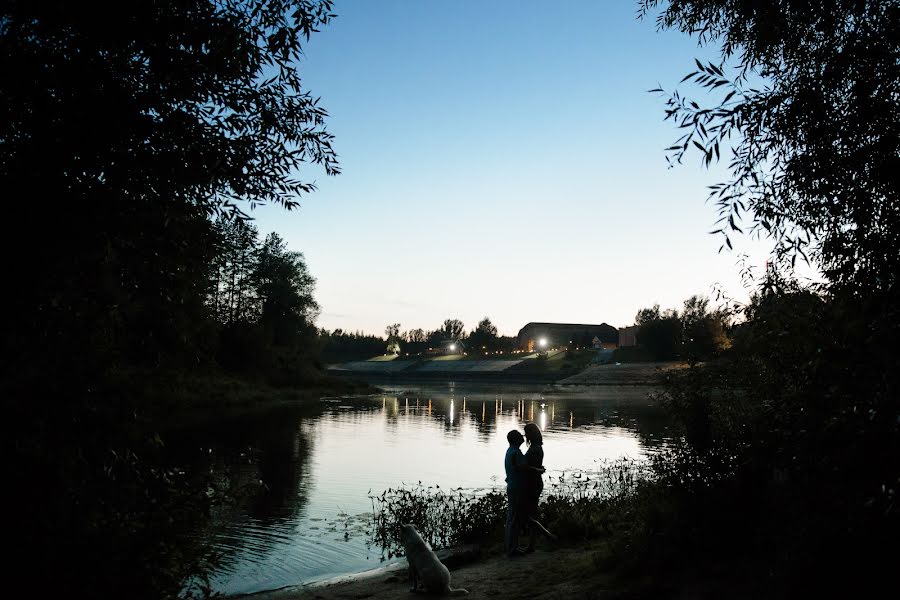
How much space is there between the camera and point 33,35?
659 centimetres

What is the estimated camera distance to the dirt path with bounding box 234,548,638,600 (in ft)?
25.9

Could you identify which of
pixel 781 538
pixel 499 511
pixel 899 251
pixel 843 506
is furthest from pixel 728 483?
pixel 499 511

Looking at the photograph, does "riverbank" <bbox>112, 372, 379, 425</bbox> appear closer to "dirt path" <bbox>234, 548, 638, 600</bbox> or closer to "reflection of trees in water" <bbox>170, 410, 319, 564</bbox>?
"reflection of trees in water" <bbox>170, 410, 319, 564</bbox>

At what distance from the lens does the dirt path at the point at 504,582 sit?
7906mm

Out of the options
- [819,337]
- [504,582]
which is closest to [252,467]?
[504,582]

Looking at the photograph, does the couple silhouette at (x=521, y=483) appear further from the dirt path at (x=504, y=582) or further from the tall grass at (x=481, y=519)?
the tall grass at (x=481, y=519)

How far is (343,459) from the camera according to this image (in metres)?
26.5

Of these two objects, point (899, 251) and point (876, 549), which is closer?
point (899, 251)

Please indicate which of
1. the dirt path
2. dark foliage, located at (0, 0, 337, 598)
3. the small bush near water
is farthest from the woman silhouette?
dark foliage, located at (0, 0, 337, 598)

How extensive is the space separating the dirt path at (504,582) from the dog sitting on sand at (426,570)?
0.75ft

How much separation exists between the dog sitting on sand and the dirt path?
9.0 inches

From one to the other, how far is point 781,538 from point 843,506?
124cm

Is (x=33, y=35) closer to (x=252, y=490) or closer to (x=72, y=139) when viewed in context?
(x=72, y=139)

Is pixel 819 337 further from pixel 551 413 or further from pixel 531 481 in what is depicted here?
pixel 551 413
